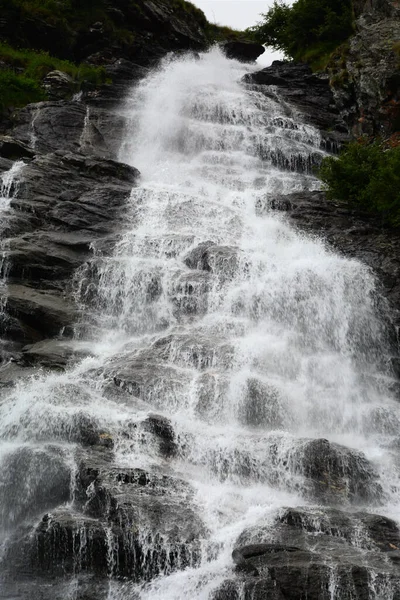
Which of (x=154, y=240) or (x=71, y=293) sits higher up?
(x=154, y=240)

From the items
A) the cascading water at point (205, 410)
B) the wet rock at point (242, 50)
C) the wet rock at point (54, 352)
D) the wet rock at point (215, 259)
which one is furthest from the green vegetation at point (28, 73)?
the wet rock at point (54, 352)

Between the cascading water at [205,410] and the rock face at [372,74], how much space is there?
19.3ft

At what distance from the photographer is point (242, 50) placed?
1523 inches

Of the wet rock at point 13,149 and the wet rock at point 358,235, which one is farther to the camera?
the wet rock at point 13,149

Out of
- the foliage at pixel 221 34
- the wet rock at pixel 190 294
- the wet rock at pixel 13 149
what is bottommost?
the wet rock at pixel 190 294

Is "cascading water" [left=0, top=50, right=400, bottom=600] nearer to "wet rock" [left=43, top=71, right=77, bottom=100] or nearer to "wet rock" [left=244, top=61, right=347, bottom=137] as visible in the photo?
"wet rock" [left=244, top=61, right=347, bottom=137]

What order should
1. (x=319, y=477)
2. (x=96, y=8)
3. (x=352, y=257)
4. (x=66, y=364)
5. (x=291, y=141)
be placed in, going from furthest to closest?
(x=96, y=8) < (x=291, y=141) < (x=352, y=257) < (x=66, y=364) < (x=319, y=477)

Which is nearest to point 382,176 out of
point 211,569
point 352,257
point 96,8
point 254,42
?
point 352,257

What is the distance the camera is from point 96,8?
3316 cm

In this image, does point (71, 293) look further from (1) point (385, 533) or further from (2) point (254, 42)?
(2) point (254, 42)

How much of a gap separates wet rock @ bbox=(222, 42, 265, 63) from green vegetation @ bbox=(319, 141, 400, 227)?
70.5 feet

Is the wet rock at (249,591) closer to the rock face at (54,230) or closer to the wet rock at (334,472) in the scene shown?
the wet rock at (334,472)

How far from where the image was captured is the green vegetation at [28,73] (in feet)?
82.6

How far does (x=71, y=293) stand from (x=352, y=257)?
746 cm
